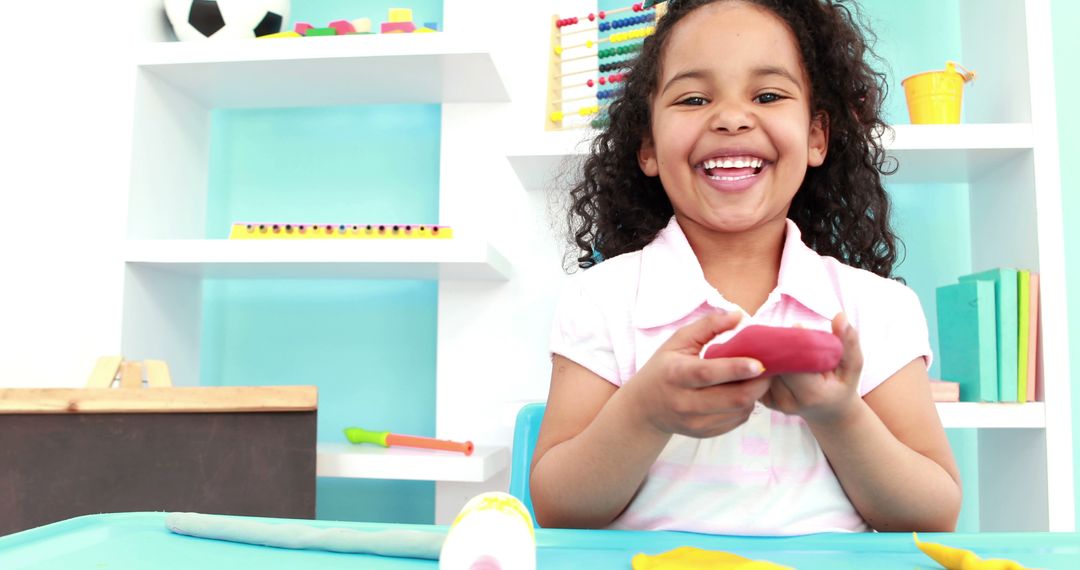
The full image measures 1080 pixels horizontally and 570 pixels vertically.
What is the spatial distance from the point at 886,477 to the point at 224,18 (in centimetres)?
145

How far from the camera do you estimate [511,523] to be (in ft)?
1.49

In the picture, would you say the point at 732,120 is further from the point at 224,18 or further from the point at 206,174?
the point at 206,174

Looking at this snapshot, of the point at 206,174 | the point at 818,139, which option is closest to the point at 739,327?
the point at 818,139

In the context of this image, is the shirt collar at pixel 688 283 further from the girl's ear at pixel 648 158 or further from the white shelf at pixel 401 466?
the white shelf at pixel 401 466

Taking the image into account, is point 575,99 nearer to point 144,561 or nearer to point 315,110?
point 315,110

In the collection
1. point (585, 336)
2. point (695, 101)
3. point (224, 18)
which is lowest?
point (585, 336)

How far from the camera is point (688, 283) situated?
0.86 meters

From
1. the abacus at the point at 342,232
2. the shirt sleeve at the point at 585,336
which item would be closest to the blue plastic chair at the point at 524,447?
the shirt sleeve at the point at 585,336

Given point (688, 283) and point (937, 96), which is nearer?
point (688, 283)

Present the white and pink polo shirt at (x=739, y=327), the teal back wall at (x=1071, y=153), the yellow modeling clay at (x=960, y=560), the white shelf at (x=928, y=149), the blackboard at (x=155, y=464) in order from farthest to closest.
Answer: the teal back wall at (x=1071, y=153) < the white shelf at (x=928, y=149) < the blackboard at (x=155, y=464) < the white and pink polo shirt at (x=739, y=327) < the yellow modeling clay at (x=960, y=560)

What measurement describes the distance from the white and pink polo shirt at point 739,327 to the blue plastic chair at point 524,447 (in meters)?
0.21

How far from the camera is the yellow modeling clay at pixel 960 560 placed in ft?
1.56

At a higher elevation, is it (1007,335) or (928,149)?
(928,149)

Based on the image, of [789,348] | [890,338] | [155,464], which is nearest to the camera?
[789,348]
